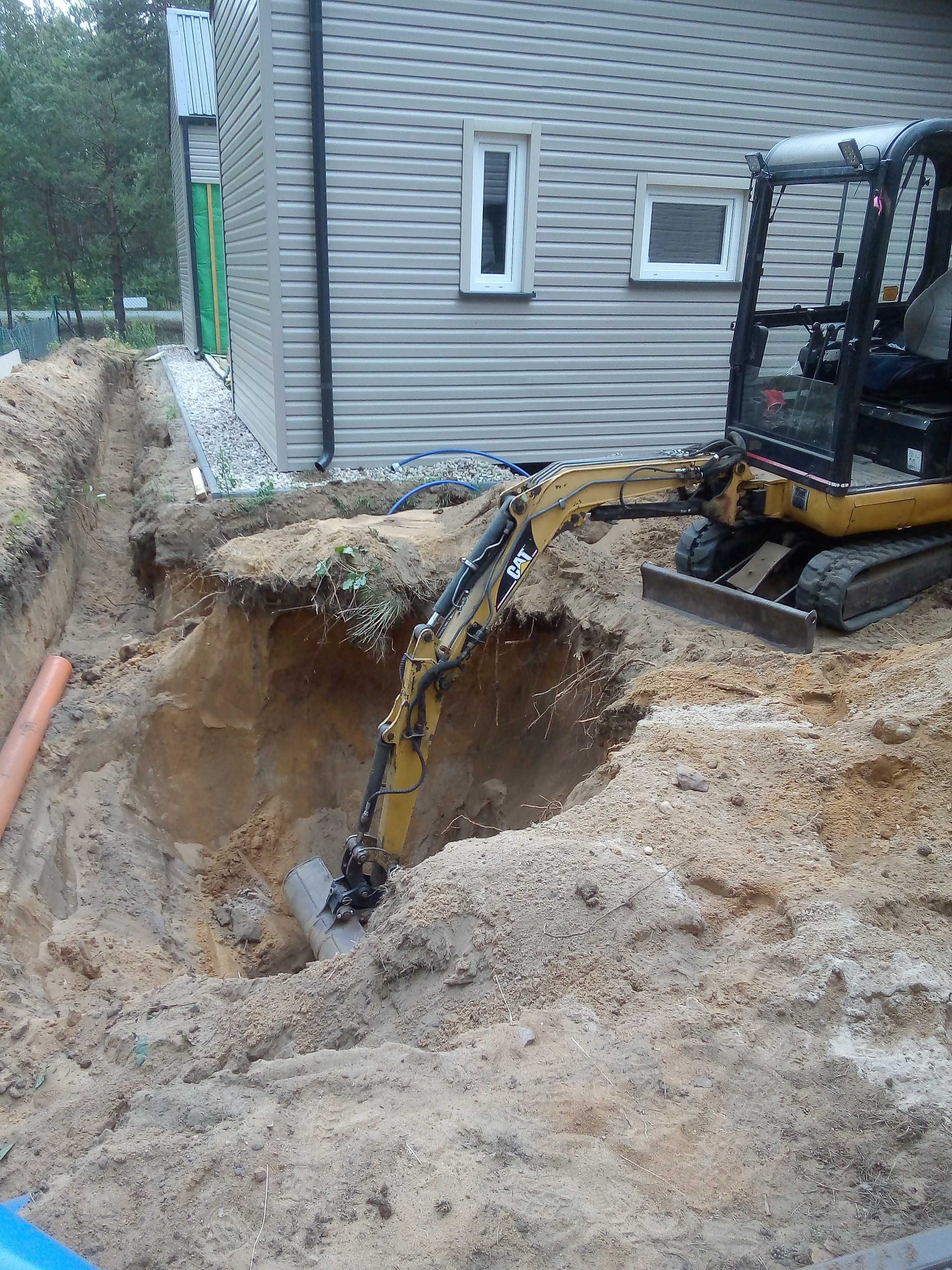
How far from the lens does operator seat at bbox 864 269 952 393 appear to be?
17.0 feet

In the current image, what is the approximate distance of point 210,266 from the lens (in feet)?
55.9

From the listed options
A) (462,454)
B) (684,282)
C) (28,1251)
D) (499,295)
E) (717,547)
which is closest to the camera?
(28,1251)

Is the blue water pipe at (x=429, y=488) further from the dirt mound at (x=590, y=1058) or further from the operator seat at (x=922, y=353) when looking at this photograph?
the dirt mound at (x=590, y=1058)

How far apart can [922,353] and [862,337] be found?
0.96 m

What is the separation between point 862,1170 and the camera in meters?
2.24

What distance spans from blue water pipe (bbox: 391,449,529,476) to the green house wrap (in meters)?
8.82

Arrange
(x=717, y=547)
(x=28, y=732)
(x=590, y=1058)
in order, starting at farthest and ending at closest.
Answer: (x=717, y=547)
(x=28, y=732)
(x=590, y=1058)

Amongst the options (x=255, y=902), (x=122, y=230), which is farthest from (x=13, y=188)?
(x=255, y=902)

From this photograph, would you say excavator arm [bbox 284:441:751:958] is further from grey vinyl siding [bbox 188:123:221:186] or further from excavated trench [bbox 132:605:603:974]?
grey vinyl siding [bbox 188:123:221:186]

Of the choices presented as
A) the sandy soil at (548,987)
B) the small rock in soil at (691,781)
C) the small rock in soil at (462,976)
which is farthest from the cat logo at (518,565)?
the small rock in soil at (462,976)

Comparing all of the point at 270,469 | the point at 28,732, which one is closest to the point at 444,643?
the point at 28,732

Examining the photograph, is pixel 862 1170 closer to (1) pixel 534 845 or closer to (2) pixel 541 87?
(1) pixel 534 845

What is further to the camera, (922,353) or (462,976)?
(922,353)

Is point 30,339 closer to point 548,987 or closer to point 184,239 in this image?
point 184,239
